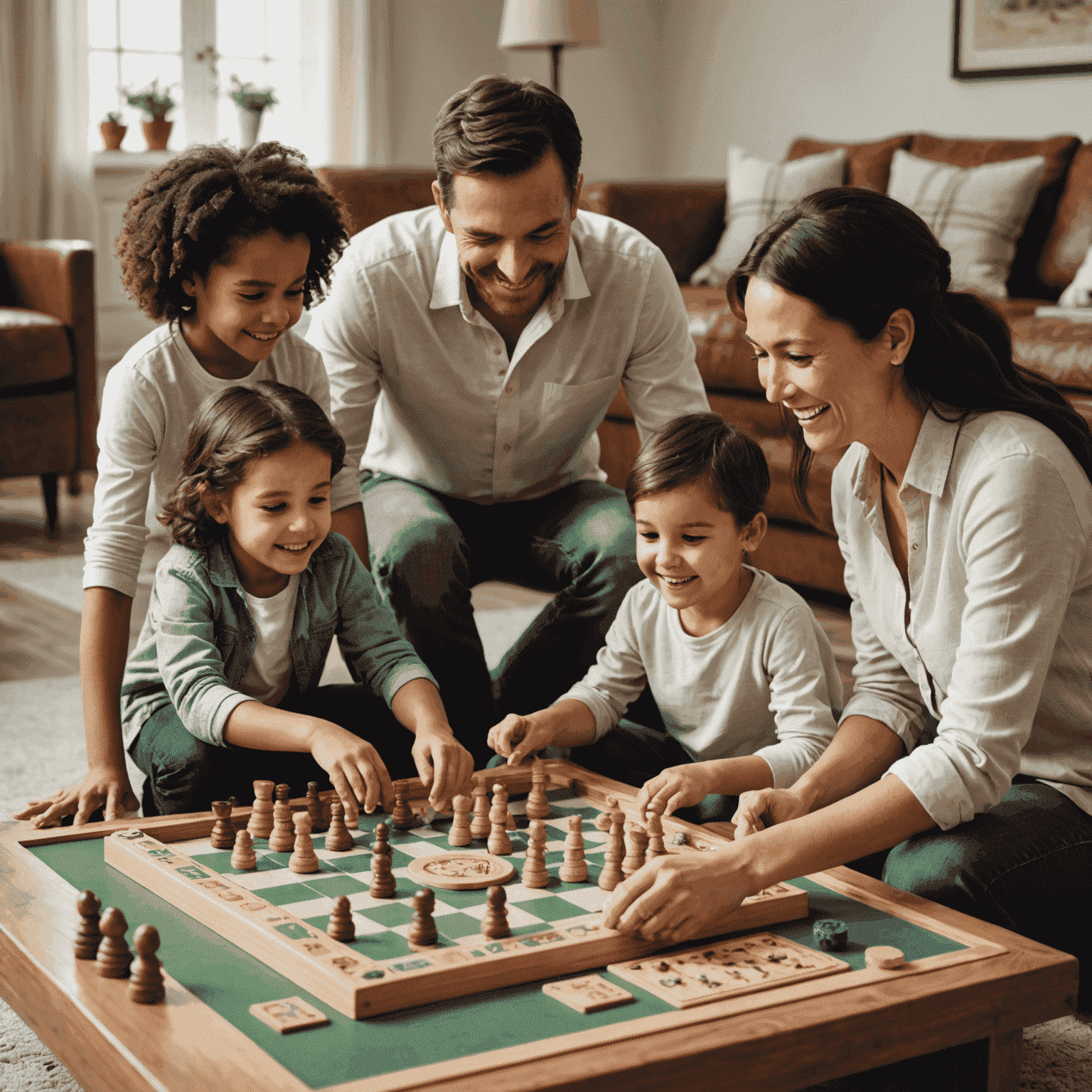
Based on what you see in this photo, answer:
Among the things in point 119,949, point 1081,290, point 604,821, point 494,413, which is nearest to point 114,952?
point 119,949

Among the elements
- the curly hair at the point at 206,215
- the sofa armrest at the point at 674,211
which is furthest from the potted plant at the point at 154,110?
the curly hair at the point at 206,215

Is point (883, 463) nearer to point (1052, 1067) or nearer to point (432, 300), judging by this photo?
point (1052, 1067)

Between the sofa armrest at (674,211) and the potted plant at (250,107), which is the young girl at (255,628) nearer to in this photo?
the sofa armrest at (674,211)

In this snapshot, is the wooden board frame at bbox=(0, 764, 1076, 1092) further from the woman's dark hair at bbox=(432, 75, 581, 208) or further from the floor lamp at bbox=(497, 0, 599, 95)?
the floor lamp at bbox=(497, 0, 599, 95)

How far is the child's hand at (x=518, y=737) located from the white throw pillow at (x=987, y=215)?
8.52 ft

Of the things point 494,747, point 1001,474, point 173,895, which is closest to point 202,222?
point 494,747

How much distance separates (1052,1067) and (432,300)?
143cm

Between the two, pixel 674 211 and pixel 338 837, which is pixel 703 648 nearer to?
pixel 338 837

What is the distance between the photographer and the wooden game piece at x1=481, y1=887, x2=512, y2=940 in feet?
4.12

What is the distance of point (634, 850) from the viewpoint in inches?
57.6

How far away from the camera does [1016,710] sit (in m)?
1.42

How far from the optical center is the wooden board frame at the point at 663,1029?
1006mm

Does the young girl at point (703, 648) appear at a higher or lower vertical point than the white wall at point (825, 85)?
lower

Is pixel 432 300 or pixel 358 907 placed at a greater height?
pixel 432 300
